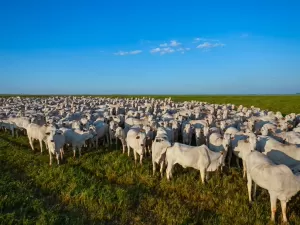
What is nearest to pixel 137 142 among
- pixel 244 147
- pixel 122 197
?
pixel 122 197

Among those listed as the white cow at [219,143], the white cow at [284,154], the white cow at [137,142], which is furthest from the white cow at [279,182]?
the white cow at [137,142]

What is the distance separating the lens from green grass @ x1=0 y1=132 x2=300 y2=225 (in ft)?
27.2

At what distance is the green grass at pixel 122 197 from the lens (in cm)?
828

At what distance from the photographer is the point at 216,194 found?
9812mm

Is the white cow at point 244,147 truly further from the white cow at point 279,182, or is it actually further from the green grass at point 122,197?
the white cow at point 279,182

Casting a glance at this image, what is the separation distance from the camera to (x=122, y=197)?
945 cm

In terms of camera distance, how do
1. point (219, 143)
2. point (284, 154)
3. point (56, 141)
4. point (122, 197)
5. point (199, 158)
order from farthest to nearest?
point (56, 141) < point (219, 143) < point (284, 154) < point (199, 158) < point (122, 197)

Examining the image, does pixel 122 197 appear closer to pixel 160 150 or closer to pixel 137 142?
pixel 160 150

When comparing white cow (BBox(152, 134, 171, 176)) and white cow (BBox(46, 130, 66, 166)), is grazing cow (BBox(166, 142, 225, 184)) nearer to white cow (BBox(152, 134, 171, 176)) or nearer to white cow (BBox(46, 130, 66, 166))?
white cow (BBox(152, 134, 171, 176))

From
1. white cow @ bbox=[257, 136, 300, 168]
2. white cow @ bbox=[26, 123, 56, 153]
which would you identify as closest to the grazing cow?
white cow @ bbox=[257, 136, 300, 168]

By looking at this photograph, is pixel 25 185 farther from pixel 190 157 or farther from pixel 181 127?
pixel 181 127

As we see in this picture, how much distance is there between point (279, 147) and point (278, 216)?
156 inches

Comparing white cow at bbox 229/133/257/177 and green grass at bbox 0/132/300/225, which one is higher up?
white cow at bbox 229/133/257/177

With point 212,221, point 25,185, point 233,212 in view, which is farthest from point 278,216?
point 25,185
